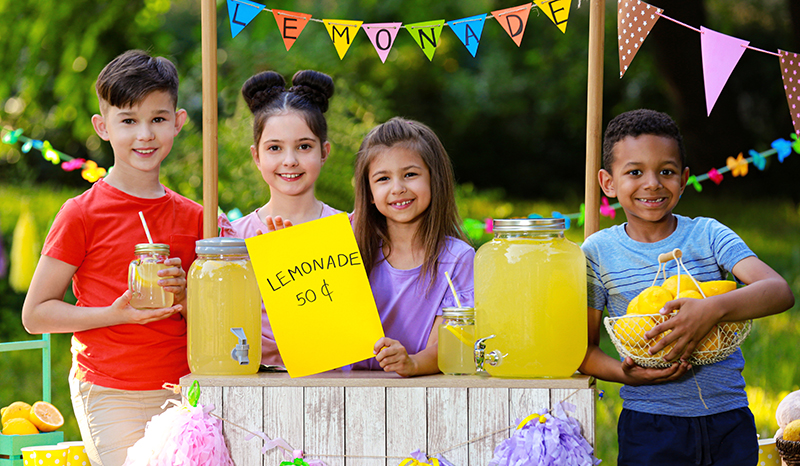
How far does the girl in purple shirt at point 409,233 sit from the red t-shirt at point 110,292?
0.55 meters

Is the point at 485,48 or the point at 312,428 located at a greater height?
A: the point at 485,48

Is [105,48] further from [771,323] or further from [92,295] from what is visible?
[771,323]

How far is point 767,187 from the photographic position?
810cm

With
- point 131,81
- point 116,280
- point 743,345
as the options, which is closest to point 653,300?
point 116,280

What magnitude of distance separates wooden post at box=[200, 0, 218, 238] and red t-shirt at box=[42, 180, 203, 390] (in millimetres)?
228

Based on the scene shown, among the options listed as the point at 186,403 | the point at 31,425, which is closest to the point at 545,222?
the point at 186,403

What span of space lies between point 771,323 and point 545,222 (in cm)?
443

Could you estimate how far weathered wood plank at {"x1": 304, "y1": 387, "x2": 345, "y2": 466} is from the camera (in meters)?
1.70

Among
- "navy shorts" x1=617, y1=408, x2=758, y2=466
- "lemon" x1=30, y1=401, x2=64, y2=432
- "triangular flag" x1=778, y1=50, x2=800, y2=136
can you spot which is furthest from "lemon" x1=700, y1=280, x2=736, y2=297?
"lemon" x1=30, y1=401, x2=64, y2=432

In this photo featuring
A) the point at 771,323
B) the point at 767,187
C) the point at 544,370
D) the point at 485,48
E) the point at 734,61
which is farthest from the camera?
the point at 485,48

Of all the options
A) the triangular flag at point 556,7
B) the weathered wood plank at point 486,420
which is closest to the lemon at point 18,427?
the weathered wood plank at point 486,420

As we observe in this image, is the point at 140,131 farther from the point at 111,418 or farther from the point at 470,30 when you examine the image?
the point at 470,30

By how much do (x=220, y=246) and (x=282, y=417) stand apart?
1.41 feet

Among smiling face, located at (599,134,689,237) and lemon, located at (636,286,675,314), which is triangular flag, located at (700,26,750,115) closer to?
smiling face, located at (599,134,689,237)
